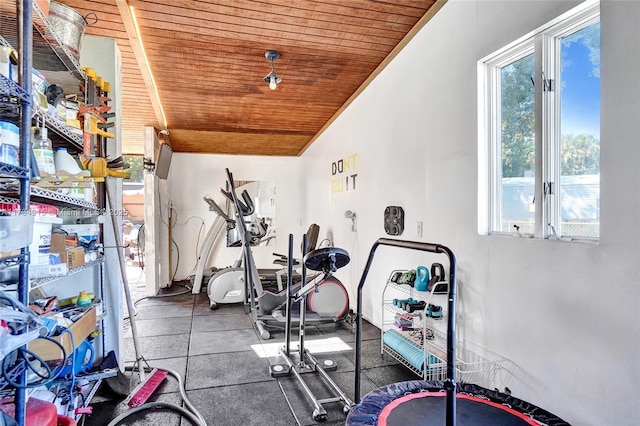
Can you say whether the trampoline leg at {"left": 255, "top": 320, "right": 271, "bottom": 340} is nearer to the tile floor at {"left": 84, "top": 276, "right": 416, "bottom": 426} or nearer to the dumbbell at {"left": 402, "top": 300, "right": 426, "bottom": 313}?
the tile floor at {"left": 84, "top": 276, "right": 416, "bottom": 426}

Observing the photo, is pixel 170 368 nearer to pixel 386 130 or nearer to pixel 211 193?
pixel 386 130

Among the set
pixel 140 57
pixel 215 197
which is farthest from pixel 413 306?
pixel 215 197

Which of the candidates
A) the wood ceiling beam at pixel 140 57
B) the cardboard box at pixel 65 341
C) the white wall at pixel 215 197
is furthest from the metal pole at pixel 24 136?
the white wall at pixel 215 197

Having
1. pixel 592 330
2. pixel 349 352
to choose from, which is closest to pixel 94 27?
pixel 349 352

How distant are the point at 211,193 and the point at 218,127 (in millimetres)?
1707

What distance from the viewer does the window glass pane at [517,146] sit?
2.30m

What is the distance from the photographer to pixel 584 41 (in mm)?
1978

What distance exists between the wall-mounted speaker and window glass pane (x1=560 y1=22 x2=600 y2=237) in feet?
5.25

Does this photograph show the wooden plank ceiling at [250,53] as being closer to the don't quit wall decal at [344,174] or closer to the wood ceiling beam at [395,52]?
the wood ceiling beam at [395,52]

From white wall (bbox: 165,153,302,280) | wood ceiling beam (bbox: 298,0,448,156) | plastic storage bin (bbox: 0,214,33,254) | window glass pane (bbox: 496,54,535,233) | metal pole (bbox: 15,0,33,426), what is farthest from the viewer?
white wall (bbox: 165,153,302,280)

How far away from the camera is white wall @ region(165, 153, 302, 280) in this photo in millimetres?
7168

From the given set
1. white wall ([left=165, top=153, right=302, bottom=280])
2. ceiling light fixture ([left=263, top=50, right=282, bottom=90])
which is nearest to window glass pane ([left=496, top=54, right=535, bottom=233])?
ceiling light fixture ([left=263, top=50, right=282, bottom=90])

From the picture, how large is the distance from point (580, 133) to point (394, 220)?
188 centimetres

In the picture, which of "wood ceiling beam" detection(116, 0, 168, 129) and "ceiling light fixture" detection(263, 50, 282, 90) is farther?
"ceiling light fixture" detection(263, 50, 282, 90)
